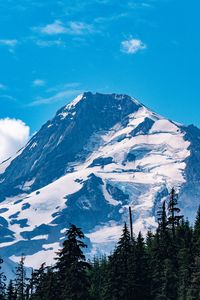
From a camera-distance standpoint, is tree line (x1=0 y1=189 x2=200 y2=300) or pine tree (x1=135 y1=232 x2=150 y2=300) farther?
pine tree (x1=135 y1=232 x2=150 y2=300)

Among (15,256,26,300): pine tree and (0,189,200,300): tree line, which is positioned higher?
(15,256,26,300): pine tree

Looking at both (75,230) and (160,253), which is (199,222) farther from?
(75,230)

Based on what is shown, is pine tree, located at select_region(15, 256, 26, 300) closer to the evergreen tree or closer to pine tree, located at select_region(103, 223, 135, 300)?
pine tree, located at select_region(103, 223, 135, 300)

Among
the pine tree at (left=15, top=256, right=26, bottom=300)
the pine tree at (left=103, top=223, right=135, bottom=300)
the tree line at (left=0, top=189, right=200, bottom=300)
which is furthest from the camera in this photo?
the pine tree at (left=15, top=256, right=26, bottom=300)

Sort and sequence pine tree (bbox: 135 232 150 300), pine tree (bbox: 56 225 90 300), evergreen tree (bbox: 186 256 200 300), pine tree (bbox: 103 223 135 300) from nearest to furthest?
1. pine tree (bbox: 56 225 90 300)
2. evergreen tree (bbox: 186 256 200 300)
3. pine tree (bbox: 103 223 135 300)
4. pine tree (bbox: 135 232 150 300)

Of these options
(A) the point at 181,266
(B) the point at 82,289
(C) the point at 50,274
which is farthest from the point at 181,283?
(B) the point at 82,289

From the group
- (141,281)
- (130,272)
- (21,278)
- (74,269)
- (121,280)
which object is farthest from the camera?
(21,278)

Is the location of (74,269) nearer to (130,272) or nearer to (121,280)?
(121,280)

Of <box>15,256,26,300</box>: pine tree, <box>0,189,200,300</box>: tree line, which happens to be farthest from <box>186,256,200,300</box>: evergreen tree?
<box>15,256,26,300</box>: pine tree

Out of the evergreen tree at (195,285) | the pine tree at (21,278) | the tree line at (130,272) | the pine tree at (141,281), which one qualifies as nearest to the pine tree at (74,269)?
the tree line at (130,272)

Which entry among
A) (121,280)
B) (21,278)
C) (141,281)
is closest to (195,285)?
(141,281)

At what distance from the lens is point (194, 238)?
9644cm

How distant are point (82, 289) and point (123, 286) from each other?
13.9 m

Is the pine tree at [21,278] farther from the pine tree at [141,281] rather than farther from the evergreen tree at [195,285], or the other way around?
the evergreen tree at [195,285]
